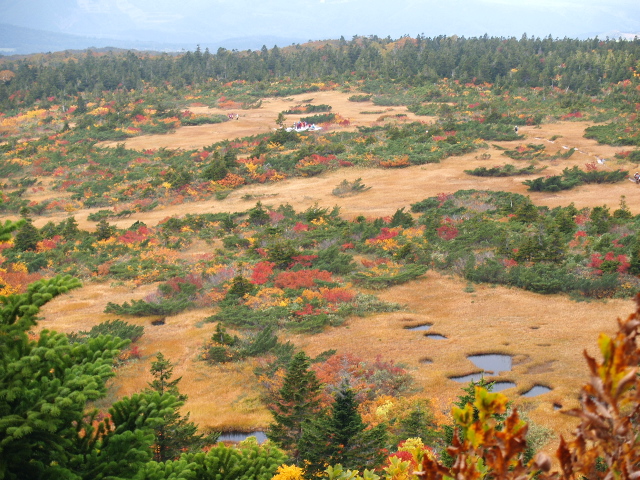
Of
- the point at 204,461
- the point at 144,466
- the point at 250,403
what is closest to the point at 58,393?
the point at 144,466

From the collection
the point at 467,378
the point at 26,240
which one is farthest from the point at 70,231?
the point at 467,378

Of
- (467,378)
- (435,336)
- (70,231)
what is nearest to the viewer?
(467,378)

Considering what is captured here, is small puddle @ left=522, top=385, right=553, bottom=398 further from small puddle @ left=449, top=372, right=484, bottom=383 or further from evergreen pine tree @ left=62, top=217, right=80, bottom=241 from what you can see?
evergreen pine tree @ left=62, top=217, right=80, bottom=241

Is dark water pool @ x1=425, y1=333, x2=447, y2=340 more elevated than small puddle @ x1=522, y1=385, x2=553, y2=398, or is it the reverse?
dark water pool @ x1=425, y1=333, x2=447, y2=340

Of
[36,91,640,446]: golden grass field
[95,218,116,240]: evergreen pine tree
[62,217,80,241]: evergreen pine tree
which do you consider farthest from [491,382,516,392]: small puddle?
[62,217,80,241]: evergreen pine tree

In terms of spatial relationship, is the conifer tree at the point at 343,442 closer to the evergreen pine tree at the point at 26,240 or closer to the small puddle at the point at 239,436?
the small puddle at the point at 239,436

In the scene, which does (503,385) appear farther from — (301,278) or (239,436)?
(301,278)
